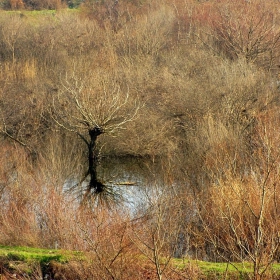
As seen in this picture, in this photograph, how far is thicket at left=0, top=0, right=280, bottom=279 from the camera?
34.2 feet

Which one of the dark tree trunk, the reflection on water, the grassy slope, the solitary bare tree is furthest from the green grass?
the dark tree trunk

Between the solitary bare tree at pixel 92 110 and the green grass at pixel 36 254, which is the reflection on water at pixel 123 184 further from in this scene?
the green grass at pixel 36 254

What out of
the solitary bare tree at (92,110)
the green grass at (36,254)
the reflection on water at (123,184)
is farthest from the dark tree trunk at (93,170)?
the green grass at (36,254)

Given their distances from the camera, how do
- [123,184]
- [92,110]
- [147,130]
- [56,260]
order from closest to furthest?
1. [56,260]
2. [92,110]
3. [123,184]
4. [147,130]

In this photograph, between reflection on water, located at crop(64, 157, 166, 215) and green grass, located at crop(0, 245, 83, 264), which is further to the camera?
reflection on water, located at crop(64, 157, 166, 215)

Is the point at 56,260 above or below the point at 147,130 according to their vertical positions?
above

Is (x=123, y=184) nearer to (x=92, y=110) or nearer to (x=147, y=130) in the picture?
(x=92, y=110)

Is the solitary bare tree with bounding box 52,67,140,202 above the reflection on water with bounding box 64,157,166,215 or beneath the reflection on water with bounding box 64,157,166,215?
above

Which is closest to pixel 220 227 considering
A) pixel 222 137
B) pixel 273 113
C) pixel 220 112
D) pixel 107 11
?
pixel 222 137

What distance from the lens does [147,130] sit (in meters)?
19.0

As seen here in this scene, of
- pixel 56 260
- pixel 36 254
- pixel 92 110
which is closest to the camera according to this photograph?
pixel 56 260

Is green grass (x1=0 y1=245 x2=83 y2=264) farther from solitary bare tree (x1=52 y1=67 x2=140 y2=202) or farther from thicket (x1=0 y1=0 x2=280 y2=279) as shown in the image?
solitary bare tree (x1=52 y1=67 x2=140 y2=202)

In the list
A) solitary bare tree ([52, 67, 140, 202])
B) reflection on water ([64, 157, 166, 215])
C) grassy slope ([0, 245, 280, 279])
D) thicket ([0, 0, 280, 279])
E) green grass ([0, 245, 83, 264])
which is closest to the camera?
grassy slope ([0, 245, 280, 279])

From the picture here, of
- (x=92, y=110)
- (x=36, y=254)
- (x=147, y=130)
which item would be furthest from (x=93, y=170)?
(x=36, y=254)
